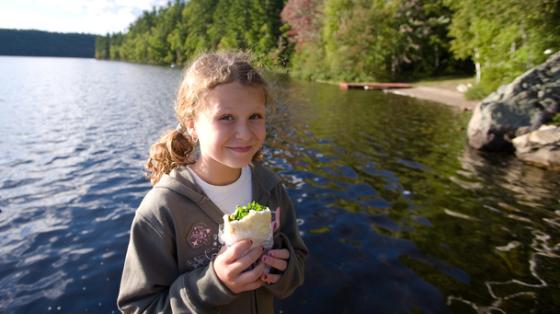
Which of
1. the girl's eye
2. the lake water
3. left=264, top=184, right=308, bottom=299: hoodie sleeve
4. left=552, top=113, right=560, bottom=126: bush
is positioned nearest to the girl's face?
the girl's eye

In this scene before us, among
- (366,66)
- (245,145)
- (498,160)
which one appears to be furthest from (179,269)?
(366,66)

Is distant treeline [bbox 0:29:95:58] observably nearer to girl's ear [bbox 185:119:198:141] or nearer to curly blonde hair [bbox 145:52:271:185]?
curly blonde hair [bbox 145:52:271:185]

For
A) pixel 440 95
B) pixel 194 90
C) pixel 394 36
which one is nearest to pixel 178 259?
pixel 194 90

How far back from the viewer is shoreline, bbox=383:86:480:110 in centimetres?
2433

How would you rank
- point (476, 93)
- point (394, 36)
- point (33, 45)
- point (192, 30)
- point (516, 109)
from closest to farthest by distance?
point (516, 109) → point (476, 93) → point (394, 36) → point (192, 30) → point (33, 45)

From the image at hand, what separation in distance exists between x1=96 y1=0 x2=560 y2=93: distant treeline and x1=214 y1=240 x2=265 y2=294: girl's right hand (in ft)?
5.21

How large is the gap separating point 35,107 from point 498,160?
23938mm

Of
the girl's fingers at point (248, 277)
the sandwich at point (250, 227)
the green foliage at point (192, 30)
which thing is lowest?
the girl's fingers at point (248, 277)

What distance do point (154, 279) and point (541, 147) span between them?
43.6ft

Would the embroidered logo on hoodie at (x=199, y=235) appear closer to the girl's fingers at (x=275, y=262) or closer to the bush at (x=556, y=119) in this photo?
the girl's fingers at (x=275, y=262)

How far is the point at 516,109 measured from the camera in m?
13.6

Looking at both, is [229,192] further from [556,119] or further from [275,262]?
[556,119]

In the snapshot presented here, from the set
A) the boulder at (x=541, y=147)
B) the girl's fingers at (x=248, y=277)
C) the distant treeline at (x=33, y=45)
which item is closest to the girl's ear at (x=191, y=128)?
the girl's fingers at (x=248, y=277)

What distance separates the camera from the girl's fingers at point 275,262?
6.72ft
